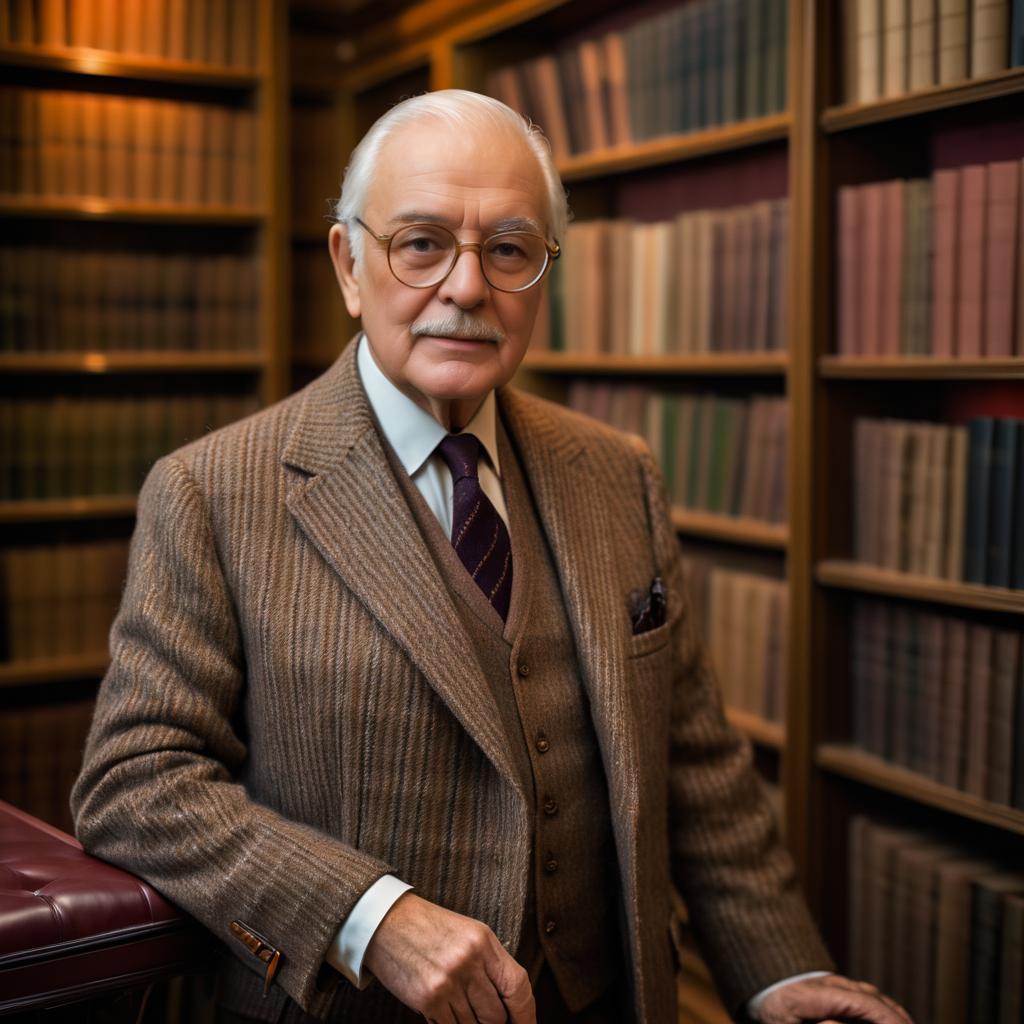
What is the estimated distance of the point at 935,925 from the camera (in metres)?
2.29

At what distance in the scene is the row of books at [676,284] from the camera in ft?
8.59

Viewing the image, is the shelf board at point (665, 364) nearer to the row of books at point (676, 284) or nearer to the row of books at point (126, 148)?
the row of books at point (676, 284)

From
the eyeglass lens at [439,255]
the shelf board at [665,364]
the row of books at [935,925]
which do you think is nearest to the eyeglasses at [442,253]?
the eyeglass lens at [439,255]

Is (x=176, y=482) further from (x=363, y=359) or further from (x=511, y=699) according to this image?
(x=511, y=699)

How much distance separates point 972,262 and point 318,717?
1.43 metres

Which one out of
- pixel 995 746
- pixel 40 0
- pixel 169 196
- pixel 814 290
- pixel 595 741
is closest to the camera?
pixel 595 741

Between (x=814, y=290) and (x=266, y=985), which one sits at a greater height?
(x=814, y=290)

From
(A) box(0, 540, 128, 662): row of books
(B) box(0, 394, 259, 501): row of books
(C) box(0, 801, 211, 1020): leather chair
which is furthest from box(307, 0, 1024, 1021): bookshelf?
(A) box(0, 540, 128, 662): row of books

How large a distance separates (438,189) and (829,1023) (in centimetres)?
108

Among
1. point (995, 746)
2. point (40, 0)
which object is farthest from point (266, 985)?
point (40, 0)

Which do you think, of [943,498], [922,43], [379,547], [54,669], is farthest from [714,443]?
[54,669]

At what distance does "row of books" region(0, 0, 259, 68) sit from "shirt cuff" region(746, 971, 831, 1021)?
3.04 meters

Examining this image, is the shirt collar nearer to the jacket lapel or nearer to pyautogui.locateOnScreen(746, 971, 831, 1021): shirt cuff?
the jacket lapel

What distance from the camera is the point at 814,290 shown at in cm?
237
